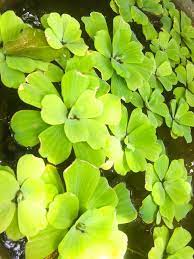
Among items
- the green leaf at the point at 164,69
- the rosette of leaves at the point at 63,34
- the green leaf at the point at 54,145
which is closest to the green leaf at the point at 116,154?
the green leaf at the point at 54,145

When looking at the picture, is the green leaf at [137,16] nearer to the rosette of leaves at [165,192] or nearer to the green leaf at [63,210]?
the rosette of leaves at [165,192]

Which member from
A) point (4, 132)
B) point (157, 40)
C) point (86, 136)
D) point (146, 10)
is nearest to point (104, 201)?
point (86, 136)

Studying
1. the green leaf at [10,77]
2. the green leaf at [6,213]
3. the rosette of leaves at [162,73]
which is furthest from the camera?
the rosette of leaves at [162,73]

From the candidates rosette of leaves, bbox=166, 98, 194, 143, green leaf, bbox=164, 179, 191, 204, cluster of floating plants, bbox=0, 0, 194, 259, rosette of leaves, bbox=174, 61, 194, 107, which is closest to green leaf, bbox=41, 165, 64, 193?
cluster of floating plants, bbox=0, 0, 194, 259

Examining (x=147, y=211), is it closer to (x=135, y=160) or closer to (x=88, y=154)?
(x=135, y=160)

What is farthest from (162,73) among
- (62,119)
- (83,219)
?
(83,219)
